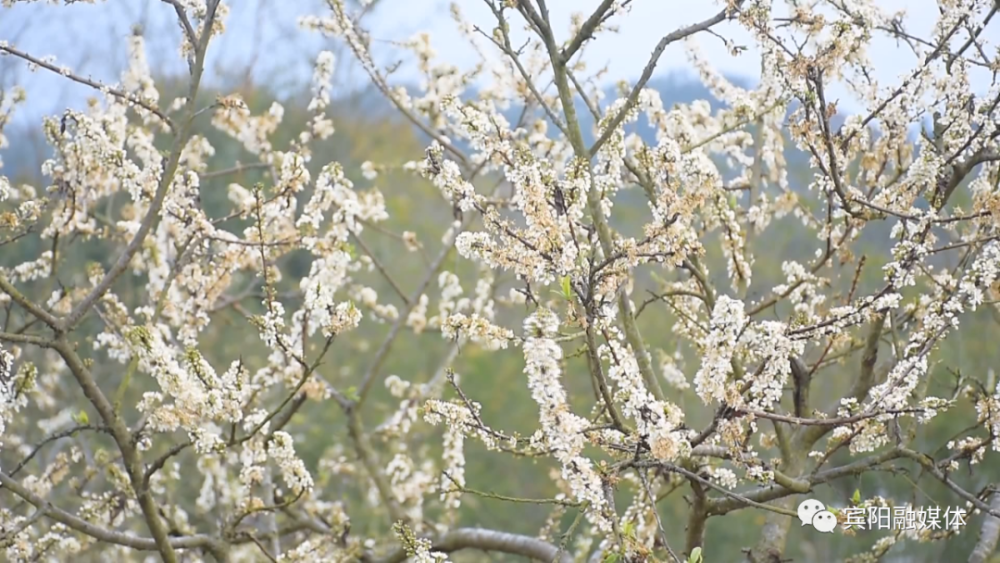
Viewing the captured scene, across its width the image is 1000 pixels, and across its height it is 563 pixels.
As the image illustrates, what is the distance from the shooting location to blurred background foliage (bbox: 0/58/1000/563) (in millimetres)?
7320

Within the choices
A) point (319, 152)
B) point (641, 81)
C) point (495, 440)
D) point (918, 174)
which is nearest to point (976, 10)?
point (918, 174)

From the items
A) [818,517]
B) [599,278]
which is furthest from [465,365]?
[599,278]

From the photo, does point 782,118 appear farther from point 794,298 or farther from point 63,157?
point 63,157

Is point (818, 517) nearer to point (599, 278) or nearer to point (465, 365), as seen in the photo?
point (599, 278)

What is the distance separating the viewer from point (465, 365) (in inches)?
395

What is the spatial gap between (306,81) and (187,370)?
35.2ft

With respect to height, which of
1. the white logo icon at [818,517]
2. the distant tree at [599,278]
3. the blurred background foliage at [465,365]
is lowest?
the white logo icon at [818,517]

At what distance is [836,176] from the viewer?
1.99m

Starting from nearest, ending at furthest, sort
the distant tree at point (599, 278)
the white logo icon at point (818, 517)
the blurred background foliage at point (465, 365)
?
1. the distant tree at point (599, 278)
2. the white logo icon at point (818, 517)
3. the blurred background foliage at point (465, 365)

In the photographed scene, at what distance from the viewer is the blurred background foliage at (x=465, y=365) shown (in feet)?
24.0

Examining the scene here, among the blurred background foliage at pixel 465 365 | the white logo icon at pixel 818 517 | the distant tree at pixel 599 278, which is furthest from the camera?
the blurred background foliage at pixel 465 365

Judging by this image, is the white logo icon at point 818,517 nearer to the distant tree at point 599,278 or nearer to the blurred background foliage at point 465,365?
the distant tree at point 599,278

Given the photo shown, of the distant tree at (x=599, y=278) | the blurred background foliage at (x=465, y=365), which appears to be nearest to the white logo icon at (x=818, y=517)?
the distant tree at (x=599, y=278)

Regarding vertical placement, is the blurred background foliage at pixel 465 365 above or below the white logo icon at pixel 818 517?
above
